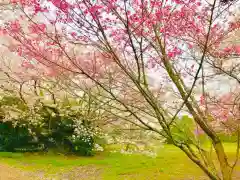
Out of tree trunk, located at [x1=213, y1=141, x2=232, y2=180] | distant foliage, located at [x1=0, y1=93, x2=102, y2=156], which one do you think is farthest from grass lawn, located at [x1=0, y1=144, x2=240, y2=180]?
tree trunk, located at [x1=213, y1=141, x2=232, y2=180]

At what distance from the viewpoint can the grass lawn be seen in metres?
8.77

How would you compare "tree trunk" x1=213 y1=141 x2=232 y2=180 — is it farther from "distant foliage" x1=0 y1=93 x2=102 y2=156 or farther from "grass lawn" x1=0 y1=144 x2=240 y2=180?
"distant foliage" x1=0 y1=93 x2=102 y2=156

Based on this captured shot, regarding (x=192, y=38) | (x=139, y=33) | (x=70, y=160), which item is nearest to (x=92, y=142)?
(x=70, y=160)

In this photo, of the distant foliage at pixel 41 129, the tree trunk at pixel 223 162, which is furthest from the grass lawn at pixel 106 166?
the tree trunk at pixel 223 162

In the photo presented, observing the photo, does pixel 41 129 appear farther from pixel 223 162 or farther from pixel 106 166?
pixel 223 162

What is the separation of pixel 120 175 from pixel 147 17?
6.46 meters

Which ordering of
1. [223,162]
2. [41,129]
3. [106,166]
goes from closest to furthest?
[223,162] < [106,166] < [41,129]

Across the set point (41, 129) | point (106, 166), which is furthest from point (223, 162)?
point (41, 129)

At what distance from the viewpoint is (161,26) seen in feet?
11.1

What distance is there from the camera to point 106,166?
1012 centimetres

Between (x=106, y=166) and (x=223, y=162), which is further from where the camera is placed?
(x=106, y=166)

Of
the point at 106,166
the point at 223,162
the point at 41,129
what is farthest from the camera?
the point at 41,129

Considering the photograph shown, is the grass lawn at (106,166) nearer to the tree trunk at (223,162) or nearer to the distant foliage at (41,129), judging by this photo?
the distant foliage at (41,129)

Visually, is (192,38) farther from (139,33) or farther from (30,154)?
(30,154)
